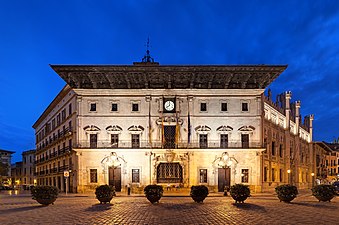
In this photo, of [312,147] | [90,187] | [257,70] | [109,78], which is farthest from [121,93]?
[312,147]

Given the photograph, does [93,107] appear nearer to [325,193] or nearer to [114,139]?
[114,139]

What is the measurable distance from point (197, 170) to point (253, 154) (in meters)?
6.37

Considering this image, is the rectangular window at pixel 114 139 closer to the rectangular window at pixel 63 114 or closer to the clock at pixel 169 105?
the clock at pixel 169 105

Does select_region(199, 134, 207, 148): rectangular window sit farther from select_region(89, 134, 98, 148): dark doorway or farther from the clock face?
select_region(89, 134, 98, 148): dark doorway

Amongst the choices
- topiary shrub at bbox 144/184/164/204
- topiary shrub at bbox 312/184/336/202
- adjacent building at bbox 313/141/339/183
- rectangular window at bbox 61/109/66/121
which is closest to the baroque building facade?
rectangular window at bbox 61/109/66/121

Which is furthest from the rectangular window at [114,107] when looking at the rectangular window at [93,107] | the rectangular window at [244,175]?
the rectangular window at [244,175]

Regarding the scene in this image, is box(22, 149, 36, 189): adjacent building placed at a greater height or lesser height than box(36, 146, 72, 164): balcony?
lesser

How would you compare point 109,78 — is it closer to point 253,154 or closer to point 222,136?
point 222,136

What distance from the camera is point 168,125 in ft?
147

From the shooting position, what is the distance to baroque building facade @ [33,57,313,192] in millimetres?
44250

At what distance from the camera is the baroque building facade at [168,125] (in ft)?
145

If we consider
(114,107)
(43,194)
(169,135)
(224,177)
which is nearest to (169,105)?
(169,135)

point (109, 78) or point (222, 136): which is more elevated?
point (109, 78)

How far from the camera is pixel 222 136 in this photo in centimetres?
4522
